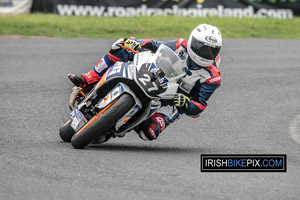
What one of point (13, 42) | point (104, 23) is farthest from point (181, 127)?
point (104, 23)

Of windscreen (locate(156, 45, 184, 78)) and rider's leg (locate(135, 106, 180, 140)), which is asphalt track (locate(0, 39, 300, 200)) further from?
windscreen (locate(156, 45, 184, 78))

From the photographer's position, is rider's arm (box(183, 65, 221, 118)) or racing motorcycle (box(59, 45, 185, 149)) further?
rider's arm (box(183, 65, 221, 118))

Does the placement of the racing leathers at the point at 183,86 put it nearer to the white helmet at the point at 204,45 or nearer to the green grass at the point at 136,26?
the white helmet at the point at 204,45

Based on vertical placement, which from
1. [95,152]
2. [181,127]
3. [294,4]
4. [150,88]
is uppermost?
[150,88]

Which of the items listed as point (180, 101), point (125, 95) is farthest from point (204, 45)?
point (125, 95)

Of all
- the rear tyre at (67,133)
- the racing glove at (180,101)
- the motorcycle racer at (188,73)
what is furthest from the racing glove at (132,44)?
the rear tyre at (67,133)

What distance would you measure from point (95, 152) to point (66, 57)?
7279 millimetres

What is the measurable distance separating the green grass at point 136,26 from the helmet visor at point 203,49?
9.94 metres

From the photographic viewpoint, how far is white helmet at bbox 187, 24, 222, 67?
7504 millimetres

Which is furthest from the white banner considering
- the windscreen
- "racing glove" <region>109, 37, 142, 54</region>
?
the windscreen

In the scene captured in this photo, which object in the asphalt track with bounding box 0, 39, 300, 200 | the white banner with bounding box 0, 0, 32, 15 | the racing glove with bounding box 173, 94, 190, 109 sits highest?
the racing glove with bounding box 173, 94, 190, 109

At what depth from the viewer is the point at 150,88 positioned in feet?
23.2

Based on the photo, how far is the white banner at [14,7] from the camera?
746 inches

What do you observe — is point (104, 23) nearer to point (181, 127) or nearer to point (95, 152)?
point (181, 127)
